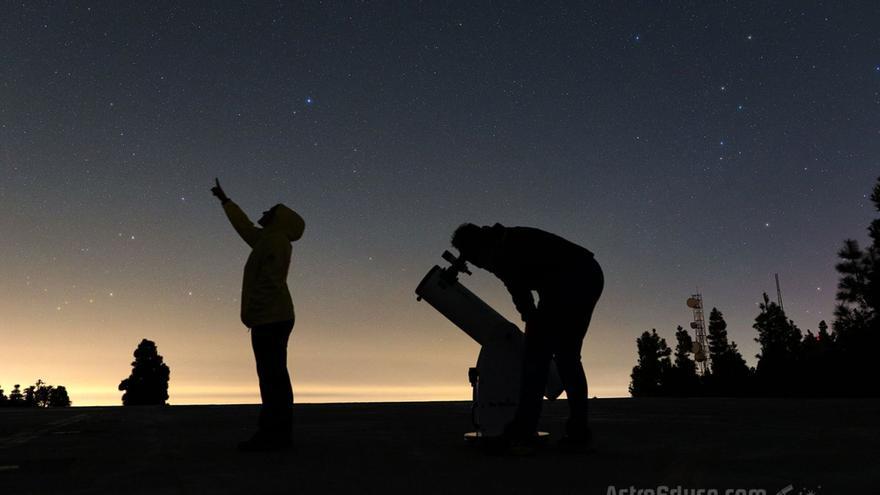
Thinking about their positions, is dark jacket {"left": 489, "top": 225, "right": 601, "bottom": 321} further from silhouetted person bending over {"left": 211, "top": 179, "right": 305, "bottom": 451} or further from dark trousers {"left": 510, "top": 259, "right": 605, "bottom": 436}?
silhouetted person bending over {"left": 211, "top": 179, "right": 305, "bottom": 451}

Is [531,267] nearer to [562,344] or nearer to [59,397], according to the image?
[562,344]

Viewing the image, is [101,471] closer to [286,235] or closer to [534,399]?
[286,235]

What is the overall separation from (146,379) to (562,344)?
151 feet

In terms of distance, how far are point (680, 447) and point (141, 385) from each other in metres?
46.2

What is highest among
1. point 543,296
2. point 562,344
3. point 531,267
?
point 531,267

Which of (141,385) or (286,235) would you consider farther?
(141,385)

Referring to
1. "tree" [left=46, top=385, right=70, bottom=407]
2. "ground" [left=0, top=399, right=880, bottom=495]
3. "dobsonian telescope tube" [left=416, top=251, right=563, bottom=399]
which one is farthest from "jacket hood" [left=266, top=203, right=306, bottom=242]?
"tree" [left=46, top=385, right=70, bottom=407]

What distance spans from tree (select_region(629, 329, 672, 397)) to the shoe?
79878mm

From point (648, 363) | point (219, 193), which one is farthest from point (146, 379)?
point (648, 363)

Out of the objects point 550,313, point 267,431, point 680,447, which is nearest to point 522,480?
point 550,313

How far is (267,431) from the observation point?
15.0 ft

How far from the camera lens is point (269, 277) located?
481cm

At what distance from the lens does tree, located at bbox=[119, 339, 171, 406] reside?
43.9m

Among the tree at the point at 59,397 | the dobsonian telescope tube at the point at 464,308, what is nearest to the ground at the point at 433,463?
the dobsonian telescope tube at the point at 464,308
